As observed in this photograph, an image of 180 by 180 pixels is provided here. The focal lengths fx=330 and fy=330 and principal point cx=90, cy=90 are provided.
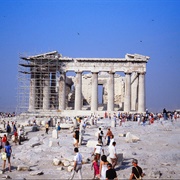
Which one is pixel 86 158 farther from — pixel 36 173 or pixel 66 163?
pixel 36 173

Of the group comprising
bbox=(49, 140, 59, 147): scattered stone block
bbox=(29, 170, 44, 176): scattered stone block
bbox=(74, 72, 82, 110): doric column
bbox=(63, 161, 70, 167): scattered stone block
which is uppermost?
bbox=(74, 72, 82, 110): doric column

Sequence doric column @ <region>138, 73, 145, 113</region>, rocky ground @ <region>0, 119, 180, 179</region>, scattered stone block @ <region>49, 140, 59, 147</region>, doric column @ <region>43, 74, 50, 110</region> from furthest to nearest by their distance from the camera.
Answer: doric column @ <region>43, 74, 50, 110</region>, doric column @ <region>138, 73, 145, 113</region>, scattered stone block @ <region>49, 140, 59, 147</region>, rocky ground @ <region>0, 119, 180, 179</region>

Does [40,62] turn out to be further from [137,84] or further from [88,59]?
[137,84]

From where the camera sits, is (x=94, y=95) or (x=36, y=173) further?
→ (x=94, y=95)

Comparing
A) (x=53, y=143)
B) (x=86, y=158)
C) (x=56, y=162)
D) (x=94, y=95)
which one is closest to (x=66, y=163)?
(x=56, y=162)

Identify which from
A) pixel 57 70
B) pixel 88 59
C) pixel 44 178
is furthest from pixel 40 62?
pixel 44 178

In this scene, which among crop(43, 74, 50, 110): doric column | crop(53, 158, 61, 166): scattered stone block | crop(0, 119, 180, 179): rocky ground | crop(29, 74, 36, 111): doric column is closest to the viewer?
crop(0, 119, 180, 179): rocky ground

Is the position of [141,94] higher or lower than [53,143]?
higher

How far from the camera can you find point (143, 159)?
52.2ft

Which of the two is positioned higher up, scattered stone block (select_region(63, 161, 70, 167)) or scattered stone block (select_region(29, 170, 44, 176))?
scattered stone block (select_region(63, 161, 70, 167))

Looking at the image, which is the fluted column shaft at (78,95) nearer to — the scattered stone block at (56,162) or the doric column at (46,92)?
the doric column at (46,92)

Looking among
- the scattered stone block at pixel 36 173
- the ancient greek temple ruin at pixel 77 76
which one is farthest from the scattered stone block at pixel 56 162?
the ancient greek temple ruin at pixel 77 76

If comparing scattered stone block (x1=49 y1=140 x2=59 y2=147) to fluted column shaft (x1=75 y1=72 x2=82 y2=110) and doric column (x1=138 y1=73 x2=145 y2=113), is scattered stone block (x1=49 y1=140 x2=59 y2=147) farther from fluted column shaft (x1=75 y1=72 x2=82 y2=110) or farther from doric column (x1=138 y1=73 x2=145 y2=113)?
doric column (x1=138 y1=73 x2=145 y2=113)

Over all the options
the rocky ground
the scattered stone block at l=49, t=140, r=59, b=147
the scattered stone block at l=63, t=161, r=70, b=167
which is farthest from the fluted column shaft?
the scattered stone block at l=63, t=161, r=70, b=167
